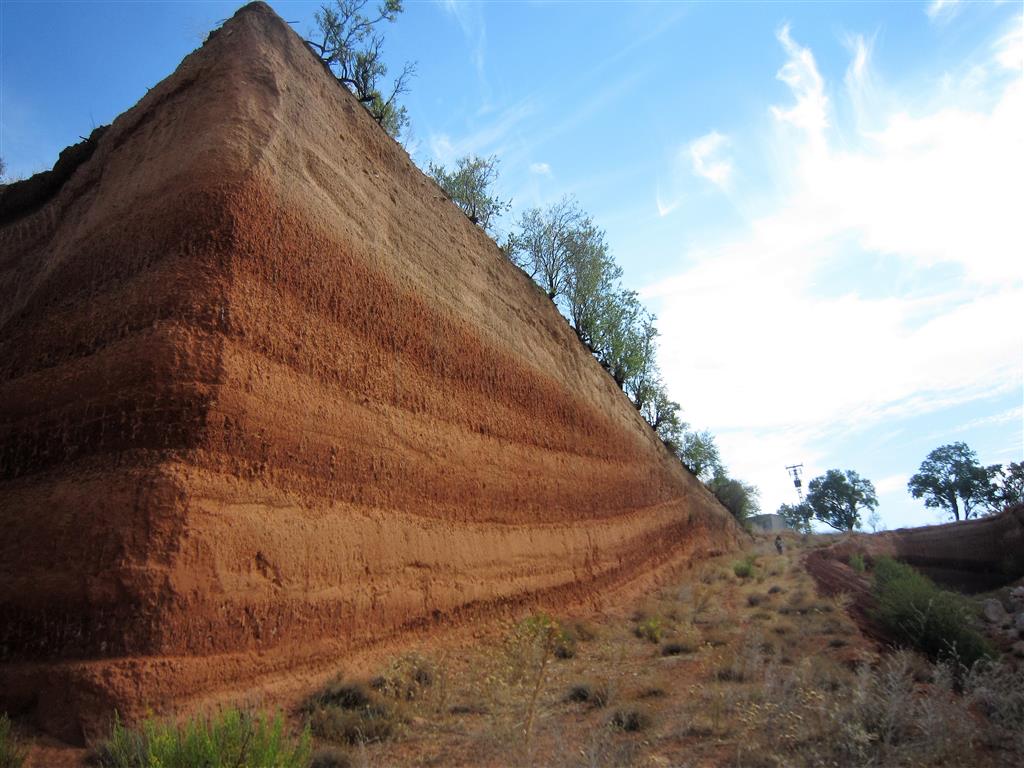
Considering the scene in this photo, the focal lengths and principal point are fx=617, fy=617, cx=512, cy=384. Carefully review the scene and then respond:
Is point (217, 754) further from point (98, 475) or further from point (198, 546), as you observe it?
point (98, 475)

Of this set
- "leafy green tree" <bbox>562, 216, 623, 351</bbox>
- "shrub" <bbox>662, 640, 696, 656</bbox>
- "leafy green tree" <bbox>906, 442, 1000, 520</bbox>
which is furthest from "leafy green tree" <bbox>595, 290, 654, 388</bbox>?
"leafy green tree" <bbox>906, 442, 1000, 520</bbox>

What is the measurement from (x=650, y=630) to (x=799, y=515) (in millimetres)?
62627

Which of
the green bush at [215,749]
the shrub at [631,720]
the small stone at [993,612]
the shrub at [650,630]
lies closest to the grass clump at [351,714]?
the green bush at [215,749]

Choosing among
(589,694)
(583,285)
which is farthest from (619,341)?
(589,694)

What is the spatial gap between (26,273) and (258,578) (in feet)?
26.4

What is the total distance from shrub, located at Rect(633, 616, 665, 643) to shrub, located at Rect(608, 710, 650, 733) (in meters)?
5.61

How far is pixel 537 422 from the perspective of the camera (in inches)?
526

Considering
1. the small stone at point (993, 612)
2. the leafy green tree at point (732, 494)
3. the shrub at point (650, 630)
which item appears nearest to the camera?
the shrub at point (650, 630)

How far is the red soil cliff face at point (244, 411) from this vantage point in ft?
18.1

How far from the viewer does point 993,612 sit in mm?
14312

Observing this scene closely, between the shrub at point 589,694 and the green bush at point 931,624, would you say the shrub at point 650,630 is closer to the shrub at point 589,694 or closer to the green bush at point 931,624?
the green bush at point 931,624

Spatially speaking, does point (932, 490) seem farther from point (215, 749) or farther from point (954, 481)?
point (215, 749)

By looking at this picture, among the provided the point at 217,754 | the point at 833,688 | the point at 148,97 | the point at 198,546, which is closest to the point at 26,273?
the point at 148,97

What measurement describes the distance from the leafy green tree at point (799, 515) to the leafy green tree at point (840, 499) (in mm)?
619
